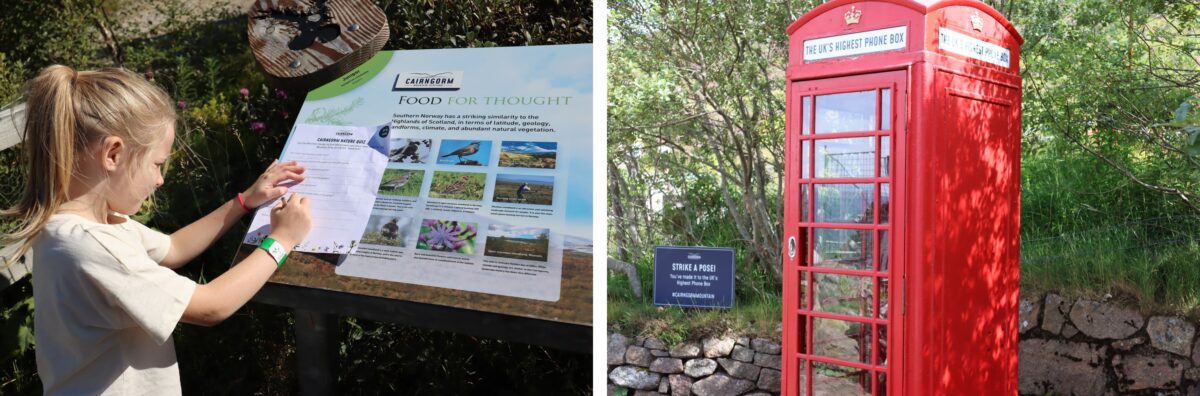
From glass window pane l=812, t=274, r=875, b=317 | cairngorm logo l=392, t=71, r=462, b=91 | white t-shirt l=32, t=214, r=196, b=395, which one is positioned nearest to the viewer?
white t-shirt l=32, t=214, r=196, b=395

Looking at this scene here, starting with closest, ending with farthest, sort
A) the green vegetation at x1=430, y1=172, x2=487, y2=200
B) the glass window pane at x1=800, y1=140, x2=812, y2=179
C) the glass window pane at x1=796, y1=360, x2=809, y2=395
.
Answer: the green vegetation at x1=430, y1=172, x2=487, y2=200, the glass window pane at x1=800, y1=140, x2=812, y2=179, the glass window pane at x1=796, y1=360, x2=809, y2=395

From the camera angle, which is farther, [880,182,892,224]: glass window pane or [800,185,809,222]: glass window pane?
[800,185,809,222]: glass window pane

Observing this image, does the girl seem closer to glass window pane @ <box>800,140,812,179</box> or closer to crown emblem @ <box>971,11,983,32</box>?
glass window pane @ <box>800,140,812,179</box>

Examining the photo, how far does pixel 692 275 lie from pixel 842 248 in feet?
8.70

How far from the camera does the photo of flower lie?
9.03 feet

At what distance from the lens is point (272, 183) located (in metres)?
3.00

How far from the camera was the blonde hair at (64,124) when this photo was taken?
7.48ft

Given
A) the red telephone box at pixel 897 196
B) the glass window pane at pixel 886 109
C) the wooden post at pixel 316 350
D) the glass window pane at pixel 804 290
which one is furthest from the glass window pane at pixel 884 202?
the wooden post at pixel 316 350

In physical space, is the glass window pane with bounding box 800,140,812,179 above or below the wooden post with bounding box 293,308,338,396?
above

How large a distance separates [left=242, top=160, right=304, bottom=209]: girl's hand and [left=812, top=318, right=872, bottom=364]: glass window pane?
7.78 ft

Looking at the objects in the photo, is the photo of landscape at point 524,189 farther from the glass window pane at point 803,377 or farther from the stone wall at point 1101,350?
the stone wall at point 1101,350

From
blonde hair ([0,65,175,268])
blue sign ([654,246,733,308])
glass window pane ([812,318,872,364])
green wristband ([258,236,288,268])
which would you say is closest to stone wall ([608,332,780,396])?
blue sign ([654,246,733,308])

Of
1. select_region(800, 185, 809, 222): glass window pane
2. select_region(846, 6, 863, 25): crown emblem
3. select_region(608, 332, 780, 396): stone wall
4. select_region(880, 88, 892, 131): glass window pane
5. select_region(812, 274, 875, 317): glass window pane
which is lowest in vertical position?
select_region(608, 332, 780, 396): stone wall

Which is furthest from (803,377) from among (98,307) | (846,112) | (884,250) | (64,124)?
(64,124)
